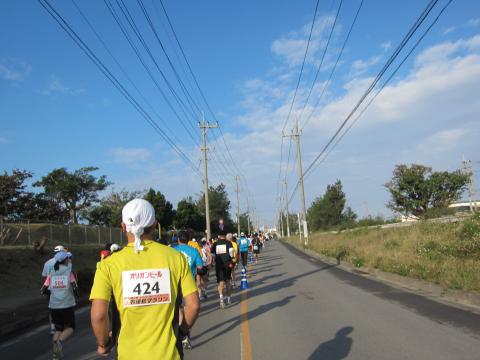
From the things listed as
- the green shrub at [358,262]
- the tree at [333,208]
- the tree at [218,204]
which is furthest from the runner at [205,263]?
the tree at [333,208]

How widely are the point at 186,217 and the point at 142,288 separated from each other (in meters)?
59.6

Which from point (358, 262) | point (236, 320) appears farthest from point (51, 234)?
point (236, 320)

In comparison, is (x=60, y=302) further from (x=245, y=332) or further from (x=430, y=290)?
(x=430, y=290)

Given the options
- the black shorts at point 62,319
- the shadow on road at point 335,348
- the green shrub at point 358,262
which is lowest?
the shadow on road at point 335,348

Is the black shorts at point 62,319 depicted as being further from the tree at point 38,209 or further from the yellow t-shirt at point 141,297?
the tree at point 38,209

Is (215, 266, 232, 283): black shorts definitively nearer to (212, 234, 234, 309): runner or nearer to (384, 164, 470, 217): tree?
(212, 234, 234, 309): runner

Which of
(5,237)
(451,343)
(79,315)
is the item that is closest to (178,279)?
(451,343)

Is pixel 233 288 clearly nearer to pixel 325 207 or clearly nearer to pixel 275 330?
pixel 275 330

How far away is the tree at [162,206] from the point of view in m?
52.1

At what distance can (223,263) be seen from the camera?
40.9 feet

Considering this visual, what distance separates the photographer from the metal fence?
2359 centimetres

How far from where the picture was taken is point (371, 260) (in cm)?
2148

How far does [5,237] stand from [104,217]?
43.3m

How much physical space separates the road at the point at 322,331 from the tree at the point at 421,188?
46.3m
